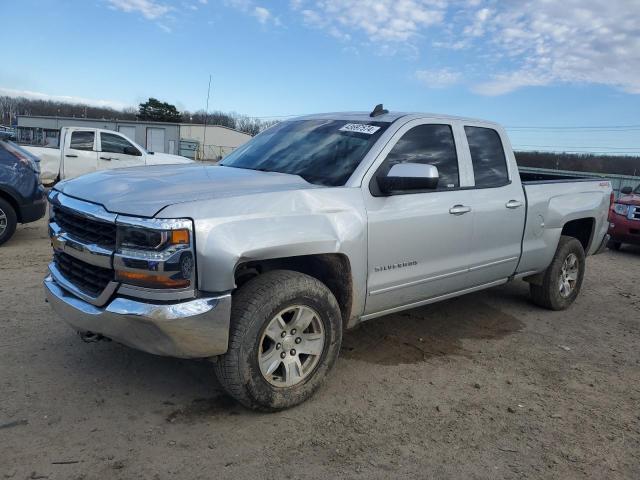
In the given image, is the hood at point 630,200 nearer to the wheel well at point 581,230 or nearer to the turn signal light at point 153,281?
the wheel well at point 581,230

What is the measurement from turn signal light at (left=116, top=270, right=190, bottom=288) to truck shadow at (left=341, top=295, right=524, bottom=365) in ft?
6.12

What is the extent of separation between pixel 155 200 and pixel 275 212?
685 mm

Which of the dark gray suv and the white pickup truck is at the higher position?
the white pickup truck

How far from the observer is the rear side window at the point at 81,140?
44.7 ft

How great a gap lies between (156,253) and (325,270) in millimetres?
1246

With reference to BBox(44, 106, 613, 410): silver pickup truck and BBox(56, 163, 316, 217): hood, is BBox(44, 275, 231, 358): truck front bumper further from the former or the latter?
BBox(56, 163, 316, 217): hood

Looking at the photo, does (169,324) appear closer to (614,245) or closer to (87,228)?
(87,228)

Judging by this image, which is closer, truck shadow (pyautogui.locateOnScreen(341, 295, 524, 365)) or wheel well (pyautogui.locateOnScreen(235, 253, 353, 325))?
wheel well (pyautogui.locateOnScreen(235, 253, 353, 325))

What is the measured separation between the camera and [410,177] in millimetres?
3561

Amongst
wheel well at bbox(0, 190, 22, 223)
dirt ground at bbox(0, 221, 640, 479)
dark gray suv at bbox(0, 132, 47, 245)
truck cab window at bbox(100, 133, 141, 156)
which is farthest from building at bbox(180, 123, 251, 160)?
dirt ground at bbox(0, 221, 640, 479)

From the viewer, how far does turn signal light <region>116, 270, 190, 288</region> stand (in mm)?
2816

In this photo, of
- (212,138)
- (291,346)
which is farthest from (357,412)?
(212,138)

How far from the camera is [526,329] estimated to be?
5.26 m

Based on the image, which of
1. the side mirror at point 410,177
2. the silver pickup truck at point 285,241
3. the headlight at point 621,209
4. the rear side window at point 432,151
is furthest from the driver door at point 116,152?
the side mirror at point 410,177
